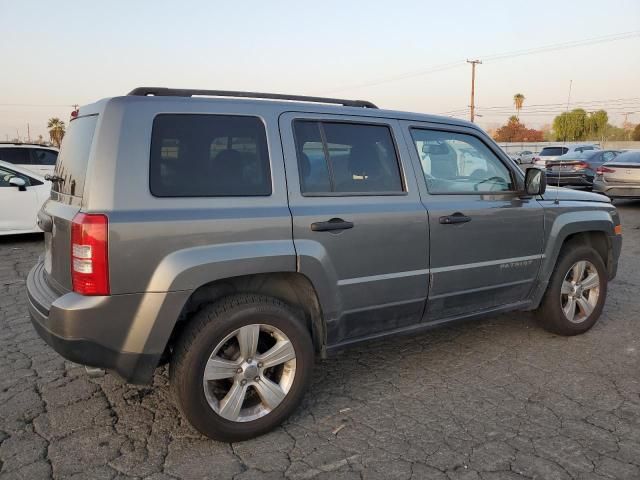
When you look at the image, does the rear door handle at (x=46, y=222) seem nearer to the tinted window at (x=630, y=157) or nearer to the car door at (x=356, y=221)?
the car door at (x=356, y=221)

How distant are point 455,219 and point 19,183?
7.65m

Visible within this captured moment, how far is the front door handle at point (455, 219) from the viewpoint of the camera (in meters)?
3.47

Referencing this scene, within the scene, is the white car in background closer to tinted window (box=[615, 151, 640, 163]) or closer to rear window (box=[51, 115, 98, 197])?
rear window (box=[51, 115, 98, 197])

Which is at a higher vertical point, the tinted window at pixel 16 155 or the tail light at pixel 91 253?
the tinted window at pixel 16 155

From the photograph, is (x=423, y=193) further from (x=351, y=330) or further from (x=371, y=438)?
(x=371, y=438)

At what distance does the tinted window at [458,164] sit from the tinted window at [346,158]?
0.93ft

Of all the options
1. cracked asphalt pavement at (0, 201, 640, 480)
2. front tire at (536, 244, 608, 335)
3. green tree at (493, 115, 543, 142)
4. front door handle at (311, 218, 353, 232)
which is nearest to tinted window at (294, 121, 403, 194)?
front door handle at (311, 218, 353, 232)

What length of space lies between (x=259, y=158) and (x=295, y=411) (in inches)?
60.8

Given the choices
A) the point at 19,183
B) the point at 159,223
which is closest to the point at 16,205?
the point at 19,183

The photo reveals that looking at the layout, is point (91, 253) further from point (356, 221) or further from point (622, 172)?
point (622, 172)

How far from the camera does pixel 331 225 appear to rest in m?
3.00

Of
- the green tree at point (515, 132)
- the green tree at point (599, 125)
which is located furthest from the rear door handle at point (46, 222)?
Answer: the green tree at point (515, 132)

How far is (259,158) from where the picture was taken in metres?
2.91

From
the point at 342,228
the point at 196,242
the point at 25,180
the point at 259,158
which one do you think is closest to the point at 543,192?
the point at 342,228
